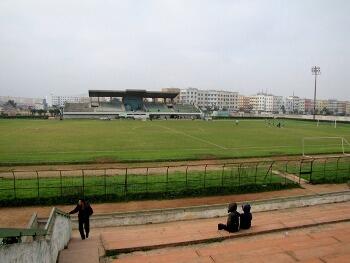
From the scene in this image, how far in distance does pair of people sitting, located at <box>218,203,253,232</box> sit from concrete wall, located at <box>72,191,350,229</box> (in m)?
5.52

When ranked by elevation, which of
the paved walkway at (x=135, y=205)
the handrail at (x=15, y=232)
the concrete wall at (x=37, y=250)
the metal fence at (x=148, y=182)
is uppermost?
the handrail at (x=15, y=232)

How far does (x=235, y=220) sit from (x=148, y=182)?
514 inches

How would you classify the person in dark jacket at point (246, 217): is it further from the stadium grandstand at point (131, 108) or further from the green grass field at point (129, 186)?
the stadium grandstand at point (131, 108)

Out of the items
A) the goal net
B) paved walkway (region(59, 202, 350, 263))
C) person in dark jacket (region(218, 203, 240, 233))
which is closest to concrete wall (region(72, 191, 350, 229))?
paved walkway (region(59, 202, 350, 263))

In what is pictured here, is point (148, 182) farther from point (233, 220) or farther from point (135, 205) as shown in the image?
point (233, 220)

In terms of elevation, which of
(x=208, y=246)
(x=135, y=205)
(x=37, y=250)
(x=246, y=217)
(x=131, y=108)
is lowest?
(x=135, y=205)

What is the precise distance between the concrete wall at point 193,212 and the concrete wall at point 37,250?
5998 mm

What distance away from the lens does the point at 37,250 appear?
8.43 metres

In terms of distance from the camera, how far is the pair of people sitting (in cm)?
1400

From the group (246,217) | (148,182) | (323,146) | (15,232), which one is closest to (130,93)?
(323,146)

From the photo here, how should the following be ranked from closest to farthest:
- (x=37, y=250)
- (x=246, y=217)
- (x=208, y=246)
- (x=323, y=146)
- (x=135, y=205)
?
(x=37, y=250)
(x=208, y=246)
(x=246, y=217)
(x=135, y=205)
(x=323, y=146)

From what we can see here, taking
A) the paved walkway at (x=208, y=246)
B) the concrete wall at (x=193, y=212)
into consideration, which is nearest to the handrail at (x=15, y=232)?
the paved walkway at (x=208, y=246)

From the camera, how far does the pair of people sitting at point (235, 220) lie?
1400cm

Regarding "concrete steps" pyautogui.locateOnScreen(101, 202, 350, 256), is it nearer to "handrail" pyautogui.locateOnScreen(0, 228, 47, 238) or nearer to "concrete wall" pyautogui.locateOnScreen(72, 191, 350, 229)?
"concrete wall" pyautogui.locateOnScreen(72, 191, 350, 229)
